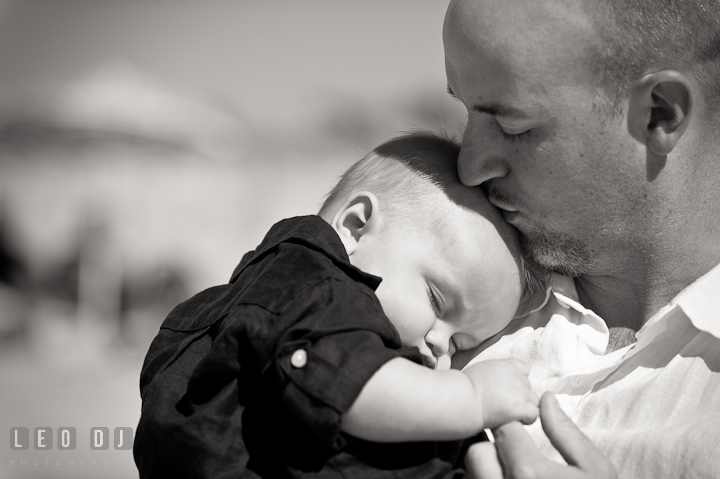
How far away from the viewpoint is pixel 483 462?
1.52 m

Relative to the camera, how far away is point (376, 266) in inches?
79.1

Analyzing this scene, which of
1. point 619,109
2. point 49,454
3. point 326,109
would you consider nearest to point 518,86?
point 619,109

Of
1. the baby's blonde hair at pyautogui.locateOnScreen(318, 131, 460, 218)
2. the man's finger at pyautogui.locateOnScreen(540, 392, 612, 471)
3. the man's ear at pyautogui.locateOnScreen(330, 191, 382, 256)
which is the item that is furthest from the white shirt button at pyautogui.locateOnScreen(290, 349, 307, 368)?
the baby's blonde hair at pyautogui.locateOnScreen(318, 131, 460, 218)

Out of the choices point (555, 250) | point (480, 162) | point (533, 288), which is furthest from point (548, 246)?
point (480, 162)

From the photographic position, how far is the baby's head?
2.01m

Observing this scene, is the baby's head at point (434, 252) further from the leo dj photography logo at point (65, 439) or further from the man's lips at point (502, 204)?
the leo dj photography logo at point (65, 439)

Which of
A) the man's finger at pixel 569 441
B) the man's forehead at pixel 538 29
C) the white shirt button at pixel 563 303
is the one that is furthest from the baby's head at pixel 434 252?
the man's finger at pixel 569 441

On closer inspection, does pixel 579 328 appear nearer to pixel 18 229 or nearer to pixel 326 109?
pixel 18 229

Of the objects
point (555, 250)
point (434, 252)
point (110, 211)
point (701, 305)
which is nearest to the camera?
point (701, 305)

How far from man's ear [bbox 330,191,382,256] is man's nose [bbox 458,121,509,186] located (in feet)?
0.96

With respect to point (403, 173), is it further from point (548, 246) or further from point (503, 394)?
point (503, 394)

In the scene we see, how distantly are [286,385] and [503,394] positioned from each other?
1.54 ft

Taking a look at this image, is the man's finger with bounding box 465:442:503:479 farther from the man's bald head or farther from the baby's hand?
the man's bald head

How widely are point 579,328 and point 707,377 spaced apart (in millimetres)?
490
